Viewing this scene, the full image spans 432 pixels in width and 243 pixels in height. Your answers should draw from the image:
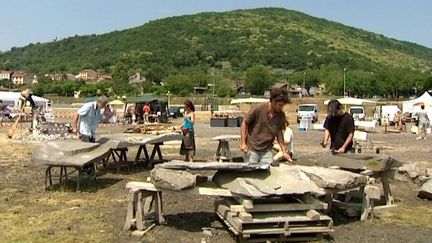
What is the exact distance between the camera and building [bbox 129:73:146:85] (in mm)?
133875

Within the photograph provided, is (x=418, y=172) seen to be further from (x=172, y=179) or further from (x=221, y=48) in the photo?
(x=221, y=48)

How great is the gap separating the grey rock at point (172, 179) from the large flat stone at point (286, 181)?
50 centimetres

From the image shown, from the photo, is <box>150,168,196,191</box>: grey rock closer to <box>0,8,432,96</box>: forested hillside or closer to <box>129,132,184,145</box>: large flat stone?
<box>129,132,184,145</box>: large flat stone

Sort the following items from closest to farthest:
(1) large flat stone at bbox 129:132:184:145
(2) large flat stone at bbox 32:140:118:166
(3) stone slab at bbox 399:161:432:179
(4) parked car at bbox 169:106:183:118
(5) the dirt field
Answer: (5) the dirt field < (2) large flat stone at bbox 32:140:118:166 < (3) stone slab at bbox 399:161:432:179 < (1) large flat stone at bbox 129:132:184:145 < (4) parked car at bbox 169:106:183:118

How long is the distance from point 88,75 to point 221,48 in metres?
43.6

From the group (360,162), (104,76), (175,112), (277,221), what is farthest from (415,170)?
(104,76)

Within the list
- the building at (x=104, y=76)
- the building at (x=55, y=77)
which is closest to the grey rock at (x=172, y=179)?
the building at (x=55, y=77)

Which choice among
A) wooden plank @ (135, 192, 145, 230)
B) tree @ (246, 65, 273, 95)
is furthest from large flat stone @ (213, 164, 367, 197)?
tree @ (246, 65, 273, 95)

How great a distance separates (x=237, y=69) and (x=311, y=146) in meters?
147

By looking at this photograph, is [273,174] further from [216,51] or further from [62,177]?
[216,51]

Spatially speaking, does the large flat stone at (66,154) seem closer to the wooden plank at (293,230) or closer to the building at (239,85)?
the wooden plank at (293,230)

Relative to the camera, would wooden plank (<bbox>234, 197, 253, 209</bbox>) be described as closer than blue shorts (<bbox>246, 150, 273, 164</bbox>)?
Yes

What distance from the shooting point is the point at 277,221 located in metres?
6.59

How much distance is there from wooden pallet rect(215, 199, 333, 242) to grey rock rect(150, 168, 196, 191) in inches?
23.4
